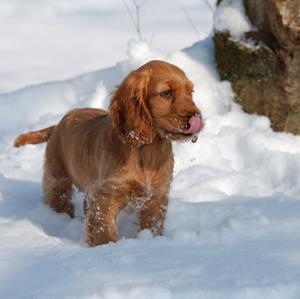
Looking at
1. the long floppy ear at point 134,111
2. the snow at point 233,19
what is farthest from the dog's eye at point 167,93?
the snow at point 233,19

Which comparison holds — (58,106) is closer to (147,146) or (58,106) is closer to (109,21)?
(147,146)

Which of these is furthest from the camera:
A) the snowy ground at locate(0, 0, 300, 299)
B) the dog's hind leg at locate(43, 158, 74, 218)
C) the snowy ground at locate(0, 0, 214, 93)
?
the snowy ground at locate(0, 0, 214, 93)

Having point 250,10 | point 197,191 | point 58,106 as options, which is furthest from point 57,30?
point 197,191

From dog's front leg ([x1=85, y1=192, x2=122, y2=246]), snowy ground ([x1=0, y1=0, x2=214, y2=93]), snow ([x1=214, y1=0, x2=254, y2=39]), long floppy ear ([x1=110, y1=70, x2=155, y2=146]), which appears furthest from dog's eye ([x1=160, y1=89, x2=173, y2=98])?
snowy ground ([x1=0, y1=0, x2=214, y2=93])

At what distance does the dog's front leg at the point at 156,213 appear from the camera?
364cm

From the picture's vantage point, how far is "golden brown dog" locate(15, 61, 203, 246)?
332 cm

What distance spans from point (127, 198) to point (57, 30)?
10.2m

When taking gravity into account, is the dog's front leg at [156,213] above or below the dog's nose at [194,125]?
below

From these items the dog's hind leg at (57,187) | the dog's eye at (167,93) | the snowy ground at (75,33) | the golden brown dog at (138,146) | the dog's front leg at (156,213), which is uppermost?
the dog's eye at (167,93)

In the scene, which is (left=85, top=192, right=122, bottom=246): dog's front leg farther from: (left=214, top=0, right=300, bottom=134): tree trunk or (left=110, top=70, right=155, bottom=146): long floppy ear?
(left=214, top=0, right=300, bottom=134): tree trunk

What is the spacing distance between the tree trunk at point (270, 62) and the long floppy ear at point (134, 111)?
2362 millimetres

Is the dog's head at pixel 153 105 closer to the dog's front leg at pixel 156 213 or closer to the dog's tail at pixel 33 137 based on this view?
the dog's front leg at pixel 156 213

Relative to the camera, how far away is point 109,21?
44.7 feet

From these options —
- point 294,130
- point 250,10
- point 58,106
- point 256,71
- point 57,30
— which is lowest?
point 57,30
